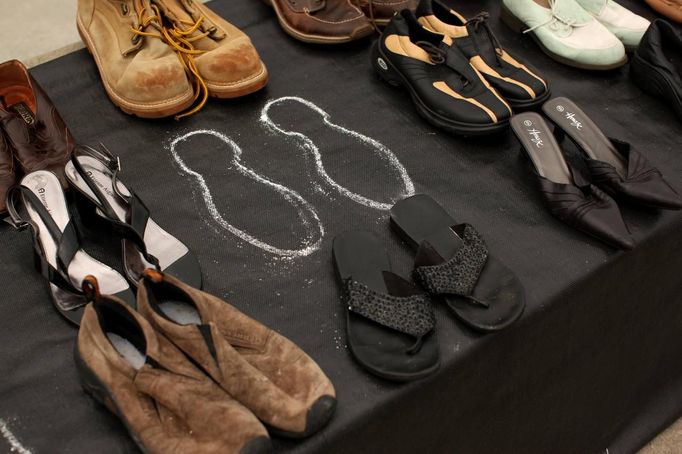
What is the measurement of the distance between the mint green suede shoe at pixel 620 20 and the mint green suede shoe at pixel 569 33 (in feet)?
0.13

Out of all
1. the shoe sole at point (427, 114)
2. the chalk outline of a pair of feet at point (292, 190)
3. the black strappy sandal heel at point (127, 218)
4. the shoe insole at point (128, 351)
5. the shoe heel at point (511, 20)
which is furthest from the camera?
the shoe heel at point (511, 20)

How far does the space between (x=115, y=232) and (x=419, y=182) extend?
19.5 inches

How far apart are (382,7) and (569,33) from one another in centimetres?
38

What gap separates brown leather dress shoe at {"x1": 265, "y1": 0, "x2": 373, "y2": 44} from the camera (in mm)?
1374

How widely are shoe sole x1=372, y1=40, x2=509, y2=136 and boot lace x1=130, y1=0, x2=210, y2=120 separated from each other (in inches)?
12.7

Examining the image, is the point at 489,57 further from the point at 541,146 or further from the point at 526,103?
the point at 541,146

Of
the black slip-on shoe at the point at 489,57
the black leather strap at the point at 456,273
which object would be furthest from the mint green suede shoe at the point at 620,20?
the black leather strap at the point at 456,273

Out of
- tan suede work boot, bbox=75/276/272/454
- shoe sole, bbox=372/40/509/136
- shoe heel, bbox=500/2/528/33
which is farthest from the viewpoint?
shoe heel, bbox=500/2/528/33

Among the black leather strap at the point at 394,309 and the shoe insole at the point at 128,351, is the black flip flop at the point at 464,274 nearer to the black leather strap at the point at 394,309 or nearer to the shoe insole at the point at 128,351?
the black leather strap at the point at 394,309

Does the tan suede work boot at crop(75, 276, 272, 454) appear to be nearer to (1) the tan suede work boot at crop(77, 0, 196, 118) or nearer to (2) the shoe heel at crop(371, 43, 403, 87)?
(1) the tan suede work boot at crop(77, 0, 196, 118)

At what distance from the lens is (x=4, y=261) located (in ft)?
3.40

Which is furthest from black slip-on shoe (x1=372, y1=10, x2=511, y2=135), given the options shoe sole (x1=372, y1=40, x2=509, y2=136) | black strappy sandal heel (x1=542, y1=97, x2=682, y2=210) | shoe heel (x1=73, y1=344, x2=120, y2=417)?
shoe heel (x1=73, y1=344, x2=120, y2=417)

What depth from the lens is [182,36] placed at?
127 centimetres

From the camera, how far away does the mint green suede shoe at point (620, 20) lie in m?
1.40
